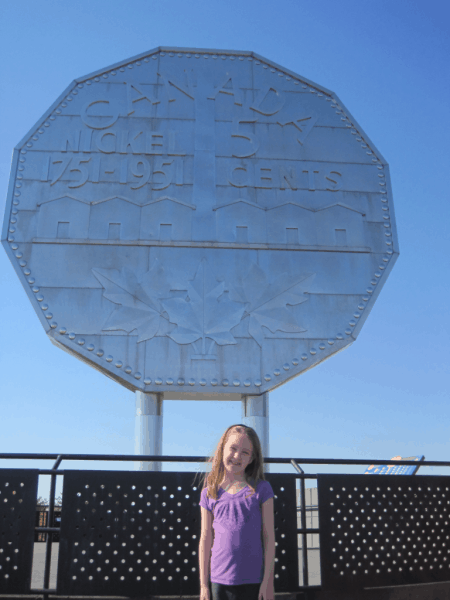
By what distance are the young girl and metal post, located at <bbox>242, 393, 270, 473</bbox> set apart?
4.22 m

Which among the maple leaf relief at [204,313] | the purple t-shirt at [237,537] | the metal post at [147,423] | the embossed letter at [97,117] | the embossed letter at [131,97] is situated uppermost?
the embossed letter at [131,97]

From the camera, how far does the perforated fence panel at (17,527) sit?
14.4ft

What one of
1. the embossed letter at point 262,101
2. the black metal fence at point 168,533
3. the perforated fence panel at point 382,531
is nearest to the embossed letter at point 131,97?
the embossed letter at point 262,101

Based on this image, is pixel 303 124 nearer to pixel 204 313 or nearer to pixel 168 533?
pixel 204 313

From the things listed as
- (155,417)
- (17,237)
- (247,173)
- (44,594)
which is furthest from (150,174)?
(44,594)

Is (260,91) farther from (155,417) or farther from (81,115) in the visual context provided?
(155,417)

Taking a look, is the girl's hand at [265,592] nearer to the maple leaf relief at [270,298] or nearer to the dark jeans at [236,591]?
the dark jeans at [236,591]

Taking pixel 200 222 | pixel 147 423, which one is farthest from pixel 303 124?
pixel 147 423

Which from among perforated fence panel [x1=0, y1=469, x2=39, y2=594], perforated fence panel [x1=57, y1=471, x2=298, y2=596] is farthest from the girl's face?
perforated fence panel [x1=0, y1=469, x2=39, y2=594]

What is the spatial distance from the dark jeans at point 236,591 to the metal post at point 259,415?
4.57 meters

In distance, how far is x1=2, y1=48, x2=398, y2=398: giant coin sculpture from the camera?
24.3ft

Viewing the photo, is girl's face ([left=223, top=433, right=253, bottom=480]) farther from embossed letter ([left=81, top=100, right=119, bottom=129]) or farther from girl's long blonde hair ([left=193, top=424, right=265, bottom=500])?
embossed letter ([left=81, top=100, right=119, bottom=129])

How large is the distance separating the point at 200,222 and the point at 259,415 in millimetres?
2761

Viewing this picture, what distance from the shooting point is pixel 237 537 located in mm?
2805
